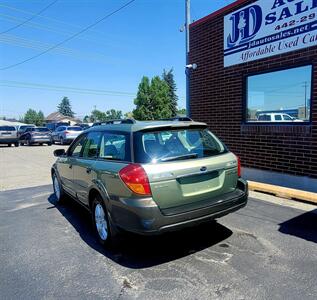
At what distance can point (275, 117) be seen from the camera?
26.0ft

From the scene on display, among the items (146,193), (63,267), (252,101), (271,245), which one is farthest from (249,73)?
(63,267)

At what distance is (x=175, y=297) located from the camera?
10.0ft

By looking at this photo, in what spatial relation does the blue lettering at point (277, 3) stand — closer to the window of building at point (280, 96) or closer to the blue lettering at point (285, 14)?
the blue lettering at point (285, 14)

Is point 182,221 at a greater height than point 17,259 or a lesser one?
greater

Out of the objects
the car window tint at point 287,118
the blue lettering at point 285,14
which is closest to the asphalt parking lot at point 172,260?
the car window tint at point 287,118

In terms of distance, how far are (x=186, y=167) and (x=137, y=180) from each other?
0.61 m

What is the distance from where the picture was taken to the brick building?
697cm

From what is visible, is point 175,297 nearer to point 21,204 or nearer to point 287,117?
point 21,204

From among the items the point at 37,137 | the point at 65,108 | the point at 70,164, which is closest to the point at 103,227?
the point at 70,164

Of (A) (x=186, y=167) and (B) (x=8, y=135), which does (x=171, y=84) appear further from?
(A) (x=186, y=167)

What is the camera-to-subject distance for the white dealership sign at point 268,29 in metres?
6.81

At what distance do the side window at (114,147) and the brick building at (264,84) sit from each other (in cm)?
460

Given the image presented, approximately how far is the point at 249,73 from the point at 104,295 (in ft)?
22.0

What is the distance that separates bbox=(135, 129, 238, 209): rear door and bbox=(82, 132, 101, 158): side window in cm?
115
